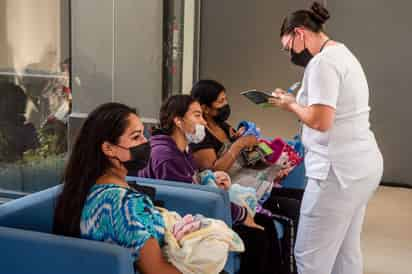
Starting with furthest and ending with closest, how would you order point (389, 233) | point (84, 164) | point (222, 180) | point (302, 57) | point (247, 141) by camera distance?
point (389, 233)
point (247, 141)
point (222, 180)
point (302, 57)
point (84, 164)

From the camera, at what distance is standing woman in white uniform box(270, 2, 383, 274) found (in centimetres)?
244

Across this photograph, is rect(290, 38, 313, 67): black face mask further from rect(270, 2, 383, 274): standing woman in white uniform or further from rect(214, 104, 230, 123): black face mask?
rect(214, 104, 230, 123): black face mask

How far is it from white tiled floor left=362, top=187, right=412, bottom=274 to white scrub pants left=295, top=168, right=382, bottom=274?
43.5 inches

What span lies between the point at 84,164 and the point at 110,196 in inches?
6.1

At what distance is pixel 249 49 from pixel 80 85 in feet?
6.14

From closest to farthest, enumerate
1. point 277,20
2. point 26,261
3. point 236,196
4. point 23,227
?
point 26,261 < point 23,227 < point 236,196 < point 277,20

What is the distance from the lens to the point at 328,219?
2555 millimetres

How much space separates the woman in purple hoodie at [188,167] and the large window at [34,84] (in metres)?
1.97

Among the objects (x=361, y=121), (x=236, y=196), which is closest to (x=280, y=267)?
(x=236, y=196)

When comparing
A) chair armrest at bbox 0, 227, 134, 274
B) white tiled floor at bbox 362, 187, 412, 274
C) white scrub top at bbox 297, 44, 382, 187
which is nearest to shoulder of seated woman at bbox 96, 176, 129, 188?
chair armrest at bbox 0, 227, 134, 274

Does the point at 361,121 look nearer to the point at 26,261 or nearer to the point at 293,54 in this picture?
the point at 293,54

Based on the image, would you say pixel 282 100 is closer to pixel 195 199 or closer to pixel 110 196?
pixel 195 199

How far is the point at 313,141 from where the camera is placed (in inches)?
102

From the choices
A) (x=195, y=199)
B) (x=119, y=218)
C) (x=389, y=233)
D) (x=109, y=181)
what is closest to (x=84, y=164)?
(x=109, y=181)
